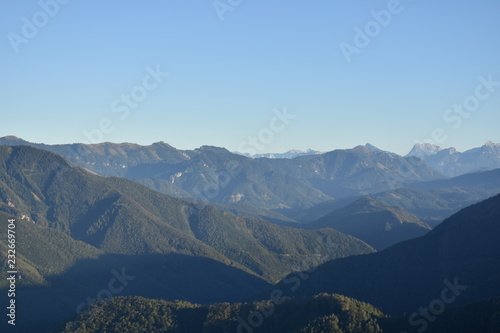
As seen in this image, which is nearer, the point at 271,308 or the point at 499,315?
the point at 499,315

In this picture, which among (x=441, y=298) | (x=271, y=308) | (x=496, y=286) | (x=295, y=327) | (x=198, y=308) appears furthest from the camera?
(x=441, y=298)

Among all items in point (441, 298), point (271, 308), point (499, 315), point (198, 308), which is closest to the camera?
point (499, 315)

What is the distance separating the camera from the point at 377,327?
136 meters

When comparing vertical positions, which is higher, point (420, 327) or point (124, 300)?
point (124, 300)

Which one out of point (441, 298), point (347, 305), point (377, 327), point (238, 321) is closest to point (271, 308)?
point (238, 321)

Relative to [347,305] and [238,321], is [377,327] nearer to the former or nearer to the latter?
[347,305]

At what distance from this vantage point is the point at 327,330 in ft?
443

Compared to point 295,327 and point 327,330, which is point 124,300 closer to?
point 295,327

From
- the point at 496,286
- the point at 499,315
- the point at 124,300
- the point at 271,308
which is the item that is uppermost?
the point at 124,300

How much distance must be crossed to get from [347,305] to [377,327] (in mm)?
12382

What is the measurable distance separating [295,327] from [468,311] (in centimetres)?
4106

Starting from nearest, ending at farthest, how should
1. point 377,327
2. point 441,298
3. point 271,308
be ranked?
point 377,327 < point 271,308 < point 441,298

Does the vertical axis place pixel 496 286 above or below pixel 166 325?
below

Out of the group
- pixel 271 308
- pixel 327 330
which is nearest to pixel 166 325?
pixel 271 308
